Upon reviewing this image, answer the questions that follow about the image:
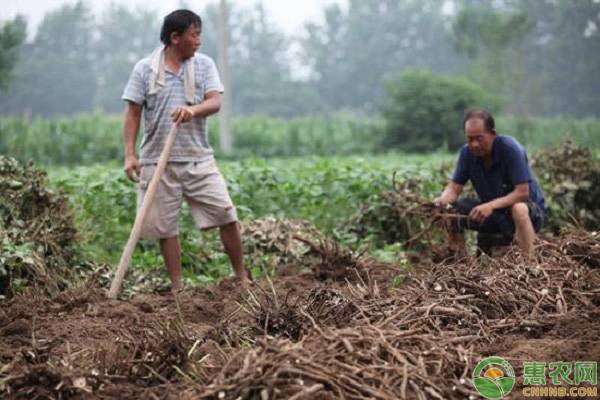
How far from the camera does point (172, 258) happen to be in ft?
19.1

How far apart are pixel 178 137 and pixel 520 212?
83.8 inches

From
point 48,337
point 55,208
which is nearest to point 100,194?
point 55,208

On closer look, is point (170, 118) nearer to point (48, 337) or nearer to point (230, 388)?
point (48, 337)

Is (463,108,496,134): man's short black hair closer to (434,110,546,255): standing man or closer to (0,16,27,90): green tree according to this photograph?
(434,110,546,255): standing man

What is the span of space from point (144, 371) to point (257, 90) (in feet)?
153

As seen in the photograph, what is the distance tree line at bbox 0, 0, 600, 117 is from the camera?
2817 cm

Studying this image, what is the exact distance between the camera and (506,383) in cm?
315

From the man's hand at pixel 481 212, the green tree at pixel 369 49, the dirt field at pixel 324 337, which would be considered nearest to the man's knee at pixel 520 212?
the man's hand at pixel 481 212

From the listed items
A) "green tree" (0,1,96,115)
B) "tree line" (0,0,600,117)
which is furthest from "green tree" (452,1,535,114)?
"green tree" (0,1,96,115)

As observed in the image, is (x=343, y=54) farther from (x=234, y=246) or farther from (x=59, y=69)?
(x=234, y=246)

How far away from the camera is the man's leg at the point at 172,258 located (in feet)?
19.0

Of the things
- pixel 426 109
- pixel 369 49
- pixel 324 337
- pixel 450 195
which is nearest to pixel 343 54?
pixel 369 49

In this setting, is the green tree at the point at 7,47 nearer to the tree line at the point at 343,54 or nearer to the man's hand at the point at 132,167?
the tree line at the point at 343,54

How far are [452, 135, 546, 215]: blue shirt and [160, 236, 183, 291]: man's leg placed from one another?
6.15 feet
